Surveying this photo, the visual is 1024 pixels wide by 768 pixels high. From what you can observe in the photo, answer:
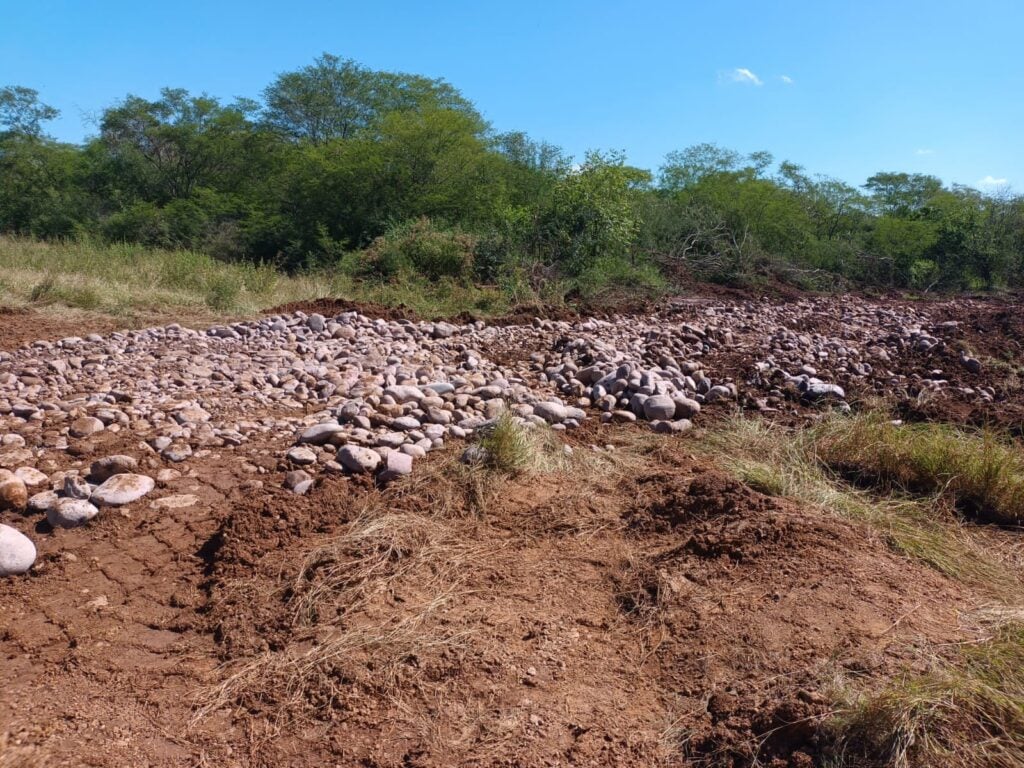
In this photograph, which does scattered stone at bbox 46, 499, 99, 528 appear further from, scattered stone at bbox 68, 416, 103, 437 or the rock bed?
scattered stone at bbox 68, 416, 103, 437

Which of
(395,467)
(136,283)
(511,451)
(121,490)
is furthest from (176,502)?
(136,283)

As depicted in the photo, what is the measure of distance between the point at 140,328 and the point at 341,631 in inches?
250

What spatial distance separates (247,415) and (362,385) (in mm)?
925

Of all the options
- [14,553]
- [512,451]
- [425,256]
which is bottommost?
[14,553]

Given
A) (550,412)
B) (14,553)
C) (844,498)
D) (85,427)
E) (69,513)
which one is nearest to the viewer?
(14,553)

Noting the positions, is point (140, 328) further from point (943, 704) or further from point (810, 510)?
point (943, 704)

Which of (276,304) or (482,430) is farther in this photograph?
(276,304)

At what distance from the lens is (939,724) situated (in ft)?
6.02

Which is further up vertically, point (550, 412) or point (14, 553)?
point (550, 412)

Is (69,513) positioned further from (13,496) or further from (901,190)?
(901,190)

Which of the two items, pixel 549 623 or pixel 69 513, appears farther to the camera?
pixel 69 513

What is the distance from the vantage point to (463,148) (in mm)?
14891

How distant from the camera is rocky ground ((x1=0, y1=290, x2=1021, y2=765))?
2518mm

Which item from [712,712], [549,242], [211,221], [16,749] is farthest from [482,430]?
[211,221]
